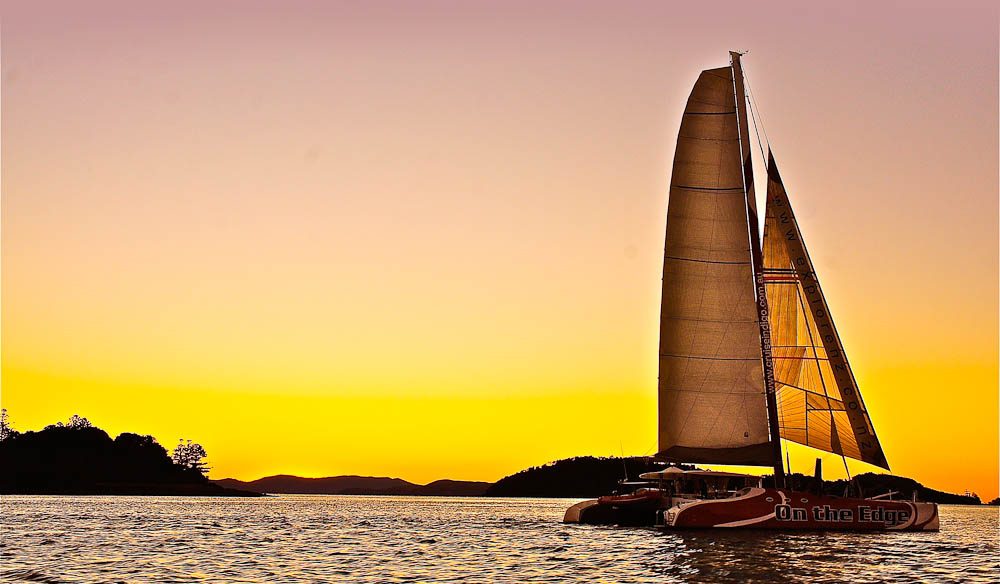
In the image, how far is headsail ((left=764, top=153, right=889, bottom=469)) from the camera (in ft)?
171

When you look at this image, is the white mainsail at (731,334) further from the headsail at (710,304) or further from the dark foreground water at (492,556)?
the dark foreground water at (492,556)

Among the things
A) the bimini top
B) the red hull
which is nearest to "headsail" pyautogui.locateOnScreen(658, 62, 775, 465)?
the bimini top

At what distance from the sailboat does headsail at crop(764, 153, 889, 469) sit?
0.05 metres

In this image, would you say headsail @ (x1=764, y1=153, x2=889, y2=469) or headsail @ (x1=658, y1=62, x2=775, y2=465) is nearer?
headsail @ (x1=658, y1=62, x2=775, y2=465)

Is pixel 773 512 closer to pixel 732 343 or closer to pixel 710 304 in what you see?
pixel 732 343

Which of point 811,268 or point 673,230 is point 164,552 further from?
point 811,268

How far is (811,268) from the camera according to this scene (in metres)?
53.5

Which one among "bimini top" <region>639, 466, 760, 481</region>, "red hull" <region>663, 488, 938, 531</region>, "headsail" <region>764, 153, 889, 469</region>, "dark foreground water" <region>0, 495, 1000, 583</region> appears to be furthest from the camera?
"headsail" <region>764, 153, 889, 469</region>

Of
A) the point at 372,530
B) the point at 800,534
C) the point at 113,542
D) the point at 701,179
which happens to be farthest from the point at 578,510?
the point at 113,542

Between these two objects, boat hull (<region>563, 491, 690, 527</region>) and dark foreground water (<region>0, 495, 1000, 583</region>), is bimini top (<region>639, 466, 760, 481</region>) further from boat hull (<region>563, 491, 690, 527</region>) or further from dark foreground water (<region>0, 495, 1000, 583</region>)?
dark foreground water (<region>0, 495, 1000, 583</region>)

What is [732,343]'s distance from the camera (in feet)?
170

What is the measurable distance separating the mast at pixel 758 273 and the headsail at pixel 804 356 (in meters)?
1.56

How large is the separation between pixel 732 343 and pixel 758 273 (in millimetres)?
3479

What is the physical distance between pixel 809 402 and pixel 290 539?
25.7 metres
